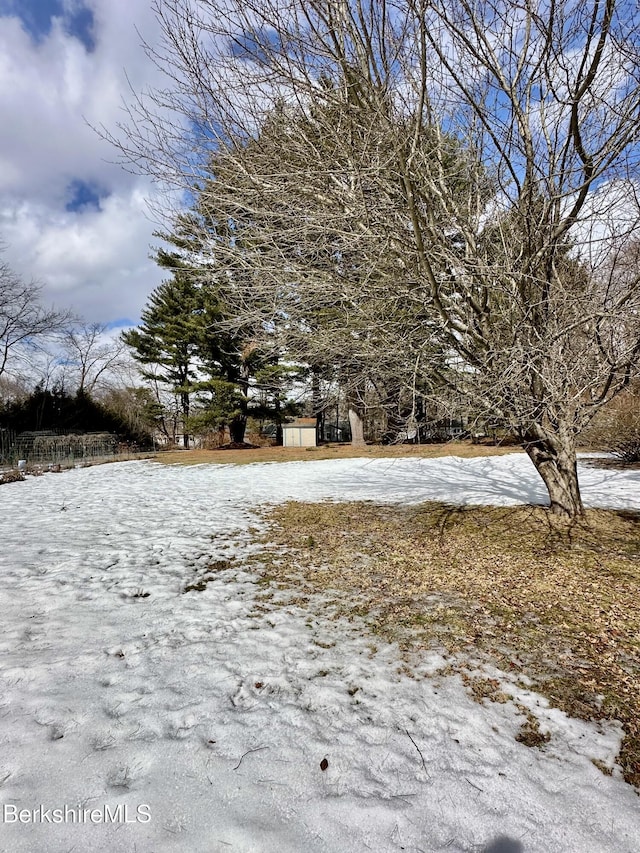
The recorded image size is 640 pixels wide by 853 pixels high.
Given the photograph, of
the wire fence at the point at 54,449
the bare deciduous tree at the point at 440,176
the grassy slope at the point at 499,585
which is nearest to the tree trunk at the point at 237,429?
the wire fence at the point at 54,449

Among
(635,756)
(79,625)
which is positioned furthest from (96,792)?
(635,756)

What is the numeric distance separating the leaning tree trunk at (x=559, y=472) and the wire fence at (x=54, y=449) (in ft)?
45.1

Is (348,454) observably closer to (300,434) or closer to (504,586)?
(300,434)

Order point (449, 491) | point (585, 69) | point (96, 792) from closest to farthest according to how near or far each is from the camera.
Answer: point (96, 792), point (585, 69), point (449, 491)

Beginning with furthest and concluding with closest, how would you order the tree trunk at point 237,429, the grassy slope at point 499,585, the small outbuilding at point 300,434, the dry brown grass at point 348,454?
the small outbuilding at point 300,434 < the tree trunk at point 237,429 < the dry brown grass at point 348,454 < the grassy slope at point 499,585

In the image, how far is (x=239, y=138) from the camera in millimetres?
3906

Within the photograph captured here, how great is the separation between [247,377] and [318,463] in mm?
8309

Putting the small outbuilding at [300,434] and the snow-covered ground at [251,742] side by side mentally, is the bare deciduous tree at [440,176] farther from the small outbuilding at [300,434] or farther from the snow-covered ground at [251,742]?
the small outbuilding at [300,434]

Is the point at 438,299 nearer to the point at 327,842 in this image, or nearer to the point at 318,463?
the point at 327,842

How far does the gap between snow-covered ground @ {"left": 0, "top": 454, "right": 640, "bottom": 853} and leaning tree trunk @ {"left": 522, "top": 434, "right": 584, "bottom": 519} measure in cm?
328

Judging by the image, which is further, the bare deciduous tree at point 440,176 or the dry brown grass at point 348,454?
the dry brown grass at point 348,454

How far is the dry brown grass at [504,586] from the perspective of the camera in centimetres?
230

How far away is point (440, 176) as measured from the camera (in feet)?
12.5

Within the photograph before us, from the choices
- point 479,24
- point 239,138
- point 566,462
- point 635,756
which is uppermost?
point 479,24
